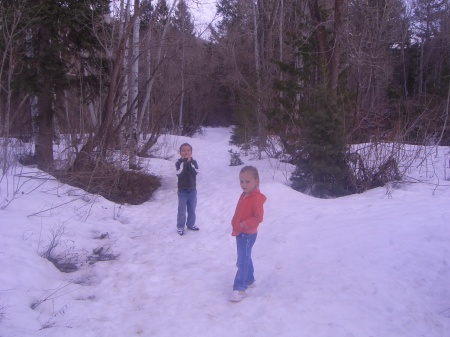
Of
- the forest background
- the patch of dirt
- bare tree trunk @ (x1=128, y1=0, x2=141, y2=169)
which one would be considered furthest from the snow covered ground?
→ bare tree trunk @ (x1=128, y1=0, x2=141, y2=169)

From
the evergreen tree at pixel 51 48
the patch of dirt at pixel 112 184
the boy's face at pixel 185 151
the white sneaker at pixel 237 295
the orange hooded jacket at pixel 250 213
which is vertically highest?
the evergreen tree at pixel 51 48

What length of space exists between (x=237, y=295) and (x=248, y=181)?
4.09 ft

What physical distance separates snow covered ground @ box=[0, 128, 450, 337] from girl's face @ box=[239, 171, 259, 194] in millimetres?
1178

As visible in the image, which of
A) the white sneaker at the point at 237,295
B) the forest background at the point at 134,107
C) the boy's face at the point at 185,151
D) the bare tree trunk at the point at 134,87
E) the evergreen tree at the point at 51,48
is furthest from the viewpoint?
the bare tree trunk at the point at 134,87

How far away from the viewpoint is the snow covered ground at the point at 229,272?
13.1ft

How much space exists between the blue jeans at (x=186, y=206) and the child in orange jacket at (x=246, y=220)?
2.59 meters

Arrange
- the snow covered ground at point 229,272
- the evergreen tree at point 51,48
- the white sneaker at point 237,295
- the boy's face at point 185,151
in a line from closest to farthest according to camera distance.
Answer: the snow covered ground at point 229,272 → the white sneaker at point 237,295 → the boy's face at point 185,151 → the evergreen tree at point 51,48

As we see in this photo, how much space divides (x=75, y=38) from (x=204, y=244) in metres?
8.25

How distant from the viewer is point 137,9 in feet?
38.1

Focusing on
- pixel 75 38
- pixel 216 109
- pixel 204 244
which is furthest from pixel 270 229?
pixel 216 109

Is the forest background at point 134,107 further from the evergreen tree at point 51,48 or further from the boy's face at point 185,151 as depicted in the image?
the boy's face at point 185,151

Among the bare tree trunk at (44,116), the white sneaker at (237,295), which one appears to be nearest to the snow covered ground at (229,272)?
the white sneaker at (237,295)

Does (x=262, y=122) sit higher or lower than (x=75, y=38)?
lower

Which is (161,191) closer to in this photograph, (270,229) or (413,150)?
(270,229)
